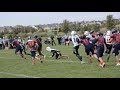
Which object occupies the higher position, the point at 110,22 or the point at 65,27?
the point at 110,22

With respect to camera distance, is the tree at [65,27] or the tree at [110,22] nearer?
the tree at [110,22]

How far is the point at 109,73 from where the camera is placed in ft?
47.2

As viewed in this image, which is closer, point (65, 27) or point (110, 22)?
point (110, 22)

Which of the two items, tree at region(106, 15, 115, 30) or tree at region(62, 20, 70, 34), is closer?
tree at region(106, 15, 115, 30)

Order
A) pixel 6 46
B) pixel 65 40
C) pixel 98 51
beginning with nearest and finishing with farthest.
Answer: pixel 98 51, pixel 6 46, pixel 65 40
